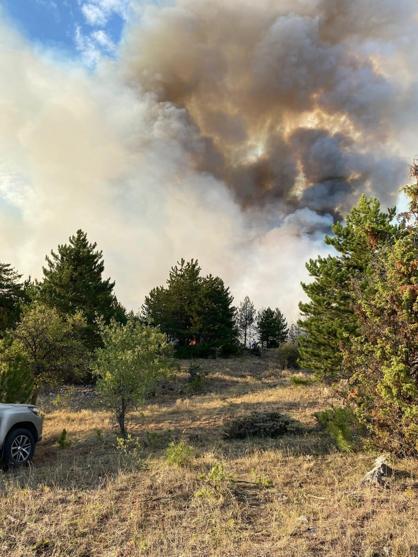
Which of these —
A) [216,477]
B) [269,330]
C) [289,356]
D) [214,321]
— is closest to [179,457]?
[216,477]

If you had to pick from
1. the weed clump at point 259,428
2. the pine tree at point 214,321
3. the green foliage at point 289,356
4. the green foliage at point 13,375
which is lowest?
the weed clump at point 259,428

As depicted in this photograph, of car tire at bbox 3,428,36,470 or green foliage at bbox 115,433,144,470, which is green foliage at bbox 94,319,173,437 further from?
car tire at bbox 3,428,36,470

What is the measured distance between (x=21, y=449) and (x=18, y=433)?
1.29ft

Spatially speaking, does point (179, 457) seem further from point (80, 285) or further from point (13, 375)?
point (80, 285)

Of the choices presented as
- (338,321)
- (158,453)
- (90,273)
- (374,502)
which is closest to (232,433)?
(158,453)

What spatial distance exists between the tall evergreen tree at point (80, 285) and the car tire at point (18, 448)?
66.3 feet

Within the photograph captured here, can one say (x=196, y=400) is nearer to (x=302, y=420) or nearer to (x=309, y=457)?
(x=302, y=420)

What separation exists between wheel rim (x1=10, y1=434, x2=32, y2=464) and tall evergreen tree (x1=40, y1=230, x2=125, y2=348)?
20.3 m

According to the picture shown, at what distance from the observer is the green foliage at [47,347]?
16562mm

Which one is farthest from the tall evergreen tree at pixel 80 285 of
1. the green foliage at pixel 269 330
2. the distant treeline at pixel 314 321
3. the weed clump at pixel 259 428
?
the green foliage at pixel 269 330

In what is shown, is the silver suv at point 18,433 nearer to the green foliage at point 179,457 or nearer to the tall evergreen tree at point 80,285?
the green foliage at point 179,457

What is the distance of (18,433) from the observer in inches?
352

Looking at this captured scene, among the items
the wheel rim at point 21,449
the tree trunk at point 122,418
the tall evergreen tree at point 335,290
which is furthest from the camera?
the tall evergreen tree at point 335,290

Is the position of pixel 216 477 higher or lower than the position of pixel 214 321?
lower
